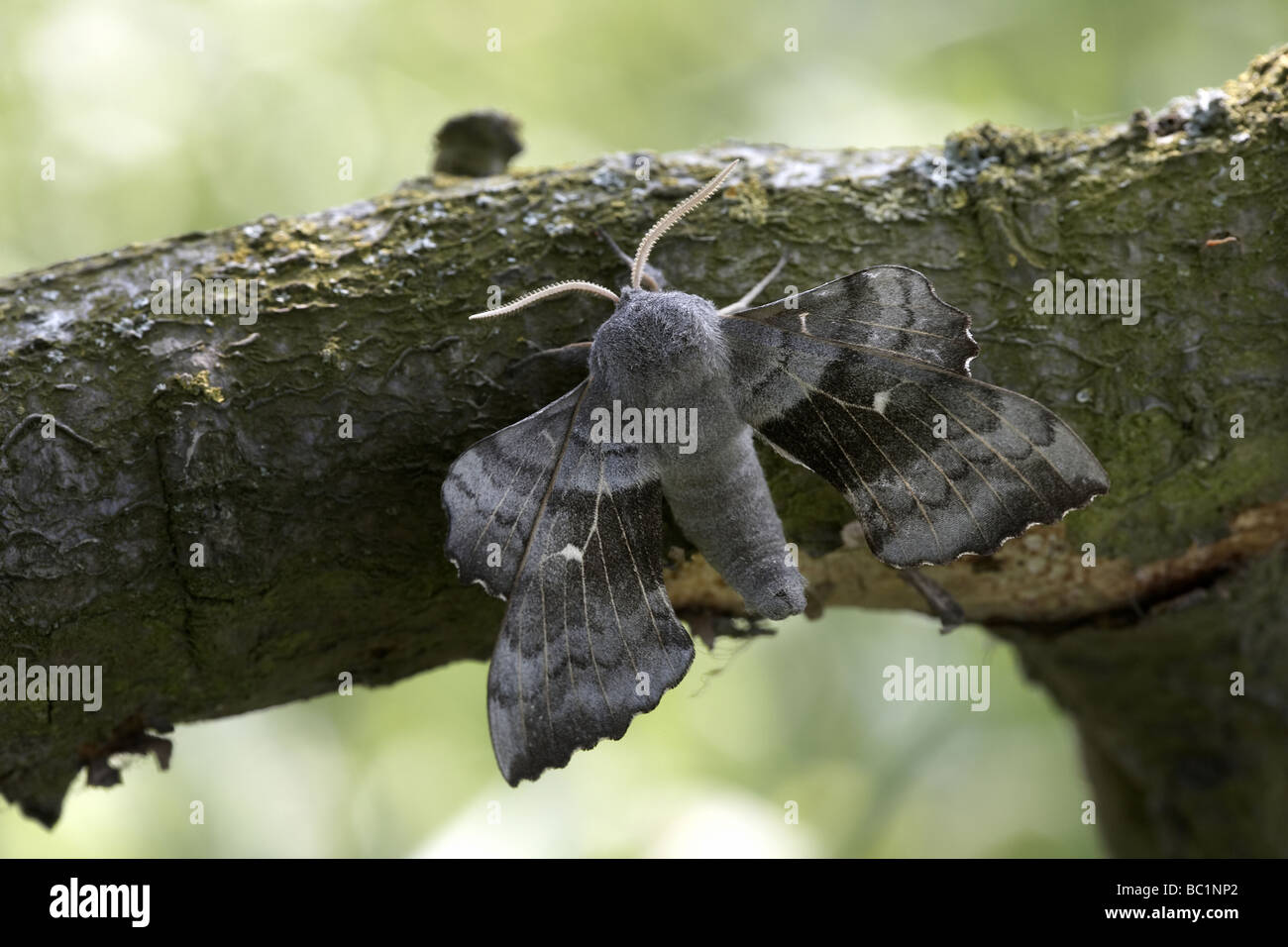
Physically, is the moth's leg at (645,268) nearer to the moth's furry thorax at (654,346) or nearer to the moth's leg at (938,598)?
the moth's furry thorax at (654,346)

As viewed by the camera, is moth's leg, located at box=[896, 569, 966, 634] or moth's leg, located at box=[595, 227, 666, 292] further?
moth's leg, located at box=[896, 569, 966, 634]

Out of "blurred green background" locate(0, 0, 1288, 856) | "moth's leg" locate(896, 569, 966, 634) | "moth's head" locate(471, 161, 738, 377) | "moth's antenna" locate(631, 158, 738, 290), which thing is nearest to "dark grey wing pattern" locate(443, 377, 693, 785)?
"moth's head" locate(471, 161, 738, 377)

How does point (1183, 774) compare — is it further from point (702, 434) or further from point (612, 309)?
point (612, 309)

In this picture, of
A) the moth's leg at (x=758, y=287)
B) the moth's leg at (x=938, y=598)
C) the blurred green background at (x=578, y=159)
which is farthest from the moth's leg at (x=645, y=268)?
the blurred green background at (x=578, y=159)

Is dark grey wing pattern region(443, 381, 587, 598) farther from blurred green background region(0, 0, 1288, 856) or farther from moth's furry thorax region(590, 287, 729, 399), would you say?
blurred green background region(0, 0, 1288, 856)

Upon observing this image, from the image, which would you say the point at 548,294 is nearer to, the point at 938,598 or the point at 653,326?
the point at 653,326
